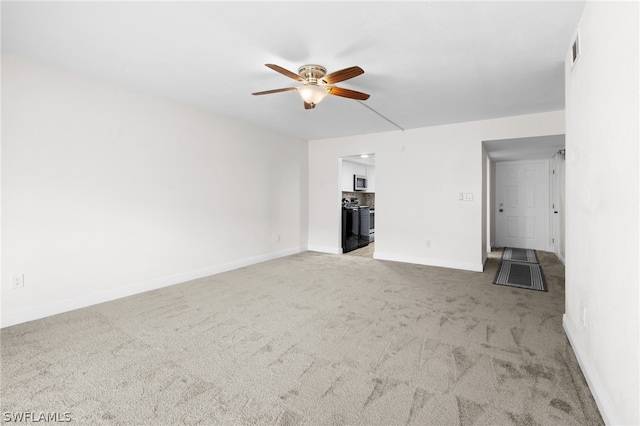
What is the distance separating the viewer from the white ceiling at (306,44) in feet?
6.49

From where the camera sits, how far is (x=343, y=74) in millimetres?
2469

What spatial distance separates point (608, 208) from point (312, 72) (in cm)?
234

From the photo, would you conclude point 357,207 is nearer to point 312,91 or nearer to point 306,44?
point 312,91

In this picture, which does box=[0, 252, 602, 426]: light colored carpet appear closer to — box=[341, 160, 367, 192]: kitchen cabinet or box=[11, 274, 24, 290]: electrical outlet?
box=[11, 274, 24, 290]: electrical outlet

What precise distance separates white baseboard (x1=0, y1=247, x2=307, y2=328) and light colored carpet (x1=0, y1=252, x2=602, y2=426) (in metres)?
0.12

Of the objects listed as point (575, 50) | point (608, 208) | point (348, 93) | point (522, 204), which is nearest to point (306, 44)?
point (348, 93)

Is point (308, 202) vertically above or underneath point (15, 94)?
underneath

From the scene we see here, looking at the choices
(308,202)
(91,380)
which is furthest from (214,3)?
(308,202)

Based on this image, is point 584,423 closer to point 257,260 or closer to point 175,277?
point 175,277

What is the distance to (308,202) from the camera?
6402mm

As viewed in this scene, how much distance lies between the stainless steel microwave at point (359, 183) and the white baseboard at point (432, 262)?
3368 mm

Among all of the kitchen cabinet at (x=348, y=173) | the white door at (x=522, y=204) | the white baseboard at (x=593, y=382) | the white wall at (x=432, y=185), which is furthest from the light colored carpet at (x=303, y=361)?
the kitchen cabinet at (x=348, y=173)

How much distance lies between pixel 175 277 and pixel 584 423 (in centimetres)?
405

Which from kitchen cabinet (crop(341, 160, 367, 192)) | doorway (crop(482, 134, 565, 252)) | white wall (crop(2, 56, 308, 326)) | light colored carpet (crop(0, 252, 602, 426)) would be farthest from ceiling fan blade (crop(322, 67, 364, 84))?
kitchen cabinet (crop(341, 160, 367, 192))
